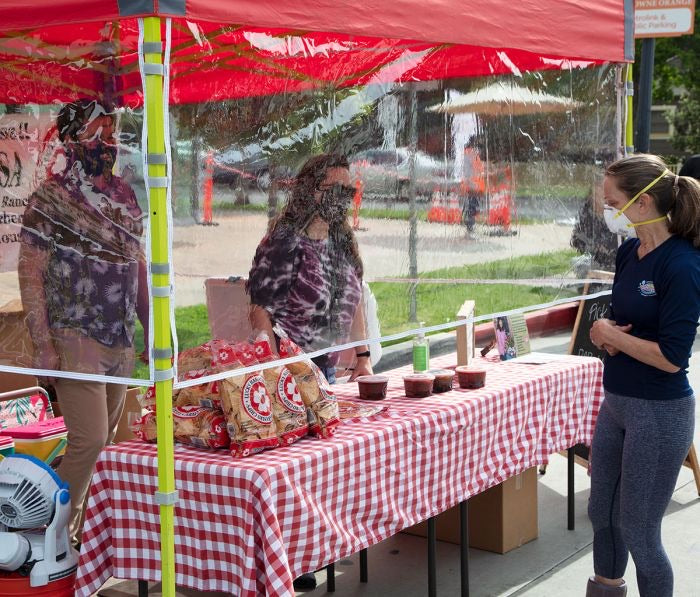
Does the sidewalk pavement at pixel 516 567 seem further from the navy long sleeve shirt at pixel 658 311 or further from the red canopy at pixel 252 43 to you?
the red canopy at pixel 252 43

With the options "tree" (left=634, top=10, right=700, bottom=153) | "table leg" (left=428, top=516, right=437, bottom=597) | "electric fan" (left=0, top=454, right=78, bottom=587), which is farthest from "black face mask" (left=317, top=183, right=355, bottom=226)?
"tree" (left=634, top=10, right=700, bottom=153)

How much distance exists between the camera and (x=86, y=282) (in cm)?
357

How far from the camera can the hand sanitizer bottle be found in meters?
4.68

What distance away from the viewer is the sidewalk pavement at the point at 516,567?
4.51 metres

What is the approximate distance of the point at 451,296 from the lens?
486cm

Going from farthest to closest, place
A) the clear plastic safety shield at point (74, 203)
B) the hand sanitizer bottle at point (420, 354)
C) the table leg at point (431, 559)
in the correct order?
the hand sanitizer bottle at point (420, 354)
the table leg at point (431, 559)
the clear plastic safety shield at point (74, 203)

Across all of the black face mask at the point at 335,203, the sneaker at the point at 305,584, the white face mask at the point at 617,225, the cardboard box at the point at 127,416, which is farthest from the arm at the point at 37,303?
the white face mask at the point at 617,225

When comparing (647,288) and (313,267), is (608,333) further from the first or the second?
(313,267)

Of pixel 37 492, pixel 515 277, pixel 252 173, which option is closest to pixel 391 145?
pixel 252 173

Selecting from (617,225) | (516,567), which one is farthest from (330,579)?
(617,225)

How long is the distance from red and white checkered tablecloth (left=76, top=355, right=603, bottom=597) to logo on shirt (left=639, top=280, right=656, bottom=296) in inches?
39.5

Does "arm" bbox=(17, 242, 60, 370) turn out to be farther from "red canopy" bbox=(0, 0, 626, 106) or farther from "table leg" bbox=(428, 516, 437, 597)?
"table leg" bbox=(428, 516, 437, 597)

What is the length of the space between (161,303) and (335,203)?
122 centimetres

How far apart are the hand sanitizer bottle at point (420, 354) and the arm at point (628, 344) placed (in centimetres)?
119
